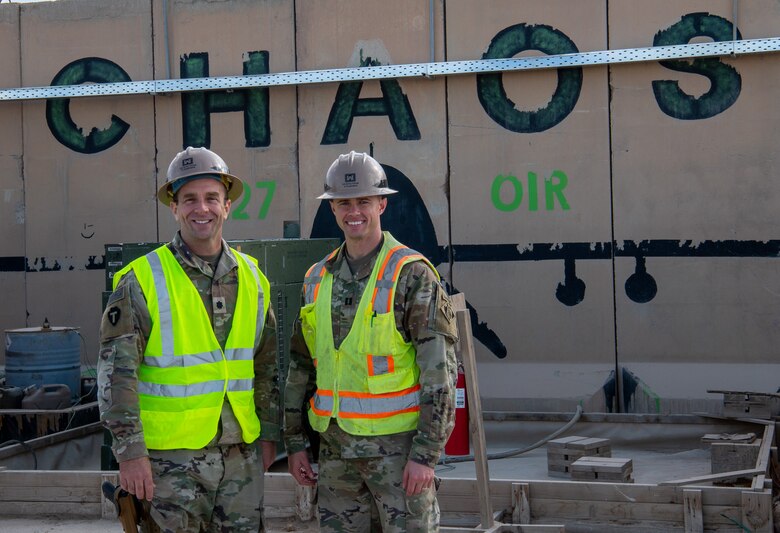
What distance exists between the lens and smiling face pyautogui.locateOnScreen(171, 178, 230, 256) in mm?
4566

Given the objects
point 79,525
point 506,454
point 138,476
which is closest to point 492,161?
point 506,454

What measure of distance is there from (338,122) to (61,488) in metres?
4.83

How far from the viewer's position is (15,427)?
9516 mm

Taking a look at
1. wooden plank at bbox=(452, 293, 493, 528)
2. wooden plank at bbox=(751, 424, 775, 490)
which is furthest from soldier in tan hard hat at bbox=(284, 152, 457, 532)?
wooden plank at bbox=(751, 424, 775, 490)

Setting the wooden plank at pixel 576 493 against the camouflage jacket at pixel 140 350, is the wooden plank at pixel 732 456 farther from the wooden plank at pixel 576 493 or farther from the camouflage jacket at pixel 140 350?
the camouflage jacket at pixel 140 350

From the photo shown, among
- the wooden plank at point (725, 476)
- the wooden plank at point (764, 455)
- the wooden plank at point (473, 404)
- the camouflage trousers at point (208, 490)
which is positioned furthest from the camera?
the wooden plank at point (725, 476)

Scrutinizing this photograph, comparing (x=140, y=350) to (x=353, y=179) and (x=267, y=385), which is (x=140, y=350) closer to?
(x=267, y=385)

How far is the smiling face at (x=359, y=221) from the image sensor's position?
185 inches

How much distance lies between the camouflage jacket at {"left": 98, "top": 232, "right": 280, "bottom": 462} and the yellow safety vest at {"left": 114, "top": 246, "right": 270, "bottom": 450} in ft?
0.12

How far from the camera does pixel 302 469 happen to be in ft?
15.6

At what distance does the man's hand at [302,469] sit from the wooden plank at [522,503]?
231 cm

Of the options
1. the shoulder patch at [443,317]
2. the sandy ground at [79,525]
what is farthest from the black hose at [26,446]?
the shoulder patch at [443,317]

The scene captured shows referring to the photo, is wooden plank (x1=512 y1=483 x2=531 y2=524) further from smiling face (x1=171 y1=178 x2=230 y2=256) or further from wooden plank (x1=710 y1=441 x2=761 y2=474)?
smiling face (x1=171 y1=178 x2=230 y2=256)

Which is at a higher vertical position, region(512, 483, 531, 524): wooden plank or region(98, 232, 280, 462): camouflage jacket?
region(98, 232, 280, 462): camouflage jacket
